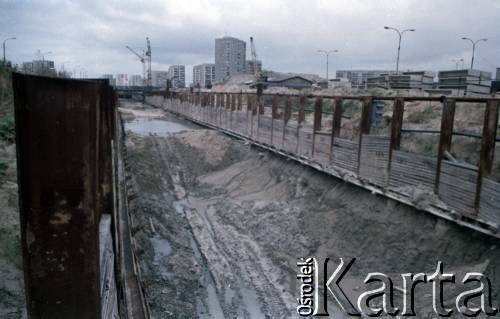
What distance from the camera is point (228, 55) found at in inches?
6186

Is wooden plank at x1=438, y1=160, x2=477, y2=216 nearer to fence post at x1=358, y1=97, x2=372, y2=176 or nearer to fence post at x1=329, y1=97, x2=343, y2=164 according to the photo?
fence post at x1=358, y1=97, x2=372, y2=176

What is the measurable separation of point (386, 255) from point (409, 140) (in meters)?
6.55


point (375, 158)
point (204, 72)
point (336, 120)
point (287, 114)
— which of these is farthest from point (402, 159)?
point (204, 72)

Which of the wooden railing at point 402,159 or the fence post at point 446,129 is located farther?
the fence post at point 446,129

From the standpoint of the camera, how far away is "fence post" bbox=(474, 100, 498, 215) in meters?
7.68

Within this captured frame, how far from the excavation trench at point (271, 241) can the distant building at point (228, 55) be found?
466ft

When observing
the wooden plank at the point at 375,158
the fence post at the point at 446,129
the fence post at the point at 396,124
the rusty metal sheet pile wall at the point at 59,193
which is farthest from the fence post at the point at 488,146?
the rusty metal sheet pile wall at the point at 59,193

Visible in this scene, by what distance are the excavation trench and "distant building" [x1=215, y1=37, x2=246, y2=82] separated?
142 m

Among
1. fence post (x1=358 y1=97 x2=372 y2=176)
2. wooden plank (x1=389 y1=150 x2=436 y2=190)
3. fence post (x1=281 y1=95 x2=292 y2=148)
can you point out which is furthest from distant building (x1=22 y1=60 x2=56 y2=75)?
wooden plank (x1=389 y1=150 x2=436 y2=190)

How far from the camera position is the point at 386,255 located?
8.66 m

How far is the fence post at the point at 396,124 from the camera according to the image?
991cm

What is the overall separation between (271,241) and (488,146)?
528cm

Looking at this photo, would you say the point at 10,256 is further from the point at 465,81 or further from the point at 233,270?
the point at 465,81

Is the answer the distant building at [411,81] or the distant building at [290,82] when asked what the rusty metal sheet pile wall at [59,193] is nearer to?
the distant building at [411,81]
